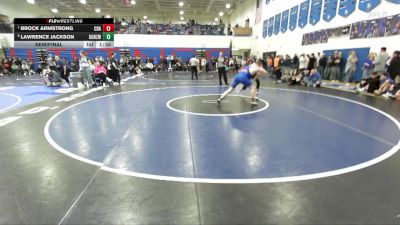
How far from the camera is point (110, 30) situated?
1151 cm

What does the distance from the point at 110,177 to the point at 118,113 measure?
163 inches

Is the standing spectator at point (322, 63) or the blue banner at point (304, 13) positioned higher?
the blue banner at point (304, 13)

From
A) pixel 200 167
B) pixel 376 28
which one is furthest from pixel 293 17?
pixel 200 167

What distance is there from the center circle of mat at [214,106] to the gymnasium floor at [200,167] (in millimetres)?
177

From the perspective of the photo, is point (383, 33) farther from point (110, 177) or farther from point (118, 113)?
point (110, 177)

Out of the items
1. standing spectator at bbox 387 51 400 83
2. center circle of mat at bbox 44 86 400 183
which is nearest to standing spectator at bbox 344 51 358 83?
standing spectator at bbox 387 51 400 83

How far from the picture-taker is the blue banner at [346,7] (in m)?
14.0

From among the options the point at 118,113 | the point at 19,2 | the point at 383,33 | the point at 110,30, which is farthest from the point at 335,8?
the point at 19,2

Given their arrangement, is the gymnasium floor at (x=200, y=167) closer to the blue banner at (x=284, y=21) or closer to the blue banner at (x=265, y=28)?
the blue banner at (x=284, y=21)

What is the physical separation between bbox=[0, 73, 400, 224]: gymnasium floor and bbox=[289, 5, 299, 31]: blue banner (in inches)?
558

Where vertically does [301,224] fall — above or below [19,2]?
below

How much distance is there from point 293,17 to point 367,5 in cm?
764
